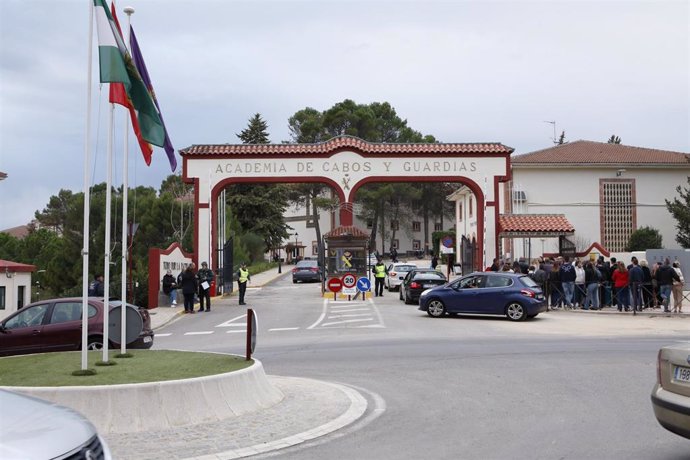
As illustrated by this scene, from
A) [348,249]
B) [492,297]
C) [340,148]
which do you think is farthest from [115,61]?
[340,148]

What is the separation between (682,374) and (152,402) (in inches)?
211

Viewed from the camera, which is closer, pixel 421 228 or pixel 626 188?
pixel 626 188

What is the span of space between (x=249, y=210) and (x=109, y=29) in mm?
59522

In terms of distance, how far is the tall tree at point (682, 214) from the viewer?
1638 inches

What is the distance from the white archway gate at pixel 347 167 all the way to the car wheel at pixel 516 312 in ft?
40.8

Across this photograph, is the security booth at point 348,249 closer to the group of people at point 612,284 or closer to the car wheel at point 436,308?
the group of people at point 612,284

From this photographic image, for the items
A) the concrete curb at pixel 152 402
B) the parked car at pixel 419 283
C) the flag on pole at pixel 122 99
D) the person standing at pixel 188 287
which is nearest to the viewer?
the concrete curb at pixel 152 402

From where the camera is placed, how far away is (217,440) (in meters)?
7.73

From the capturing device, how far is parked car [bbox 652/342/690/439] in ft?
20.8

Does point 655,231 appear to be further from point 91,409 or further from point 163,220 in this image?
point 91,409

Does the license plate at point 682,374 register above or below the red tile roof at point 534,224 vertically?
below

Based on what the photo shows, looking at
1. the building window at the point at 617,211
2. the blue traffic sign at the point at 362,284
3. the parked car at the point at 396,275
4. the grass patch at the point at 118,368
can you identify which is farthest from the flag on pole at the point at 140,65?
→ the building window at the point at 617,211

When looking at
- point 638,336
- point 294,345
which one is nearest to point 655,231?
point 638,336

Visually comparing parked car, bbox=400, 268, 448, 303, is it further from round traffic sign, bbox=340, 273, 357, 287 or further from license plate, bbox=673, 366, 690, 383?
license plate, bbox=673, 366, 690, 383
